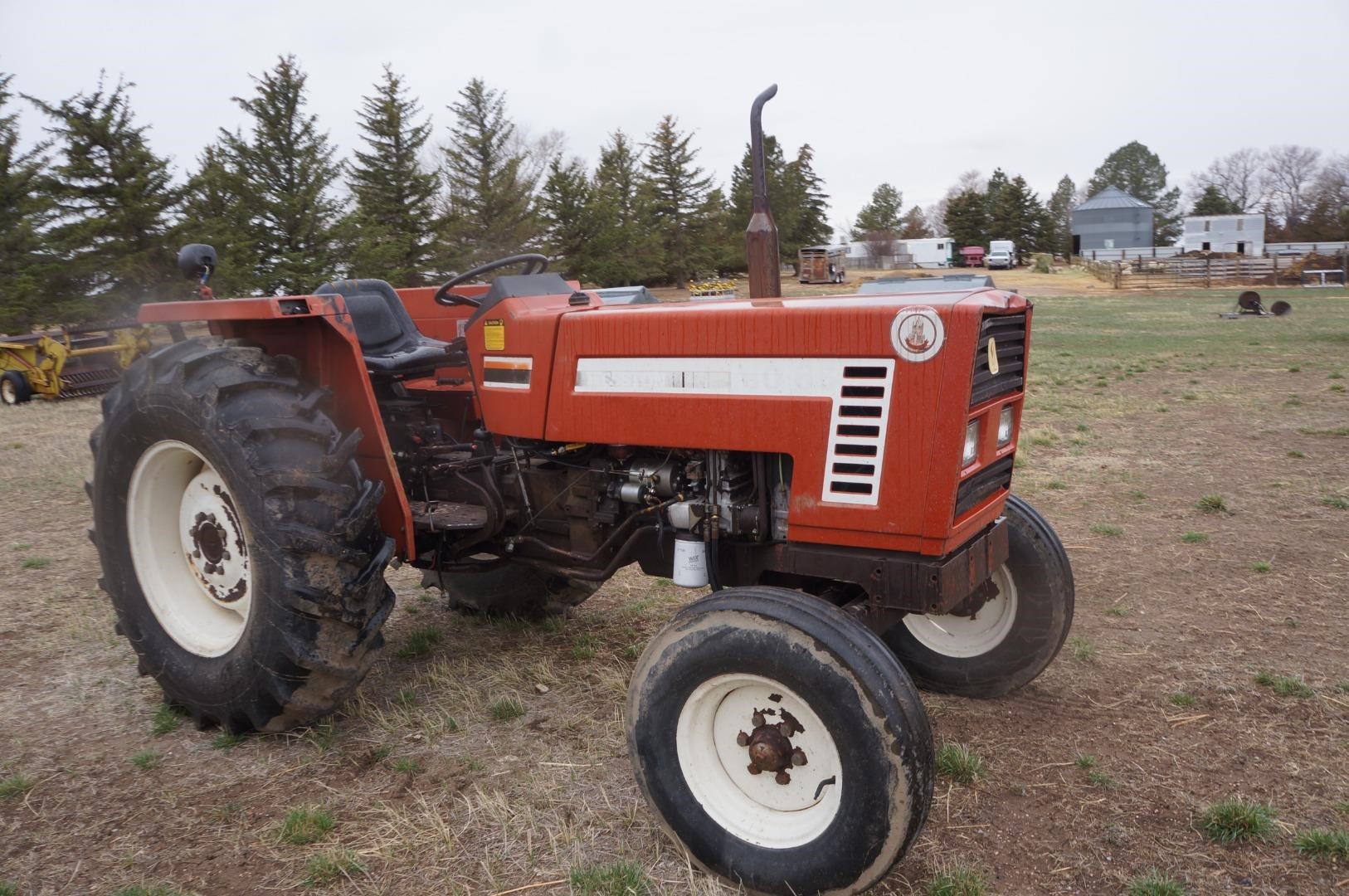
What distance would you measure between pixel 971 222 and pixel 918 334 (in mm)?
63188

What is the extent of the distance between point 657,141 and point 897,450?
38.0m

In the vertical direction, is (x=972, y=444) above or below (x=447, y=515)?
above

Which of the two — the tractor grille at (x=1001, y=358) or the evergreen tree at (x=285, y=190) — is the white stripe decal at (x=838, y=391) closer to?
the tractor grille at (x=1001, y=358)

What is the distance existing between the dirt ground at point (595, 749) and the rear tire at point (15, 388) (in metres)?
8.21

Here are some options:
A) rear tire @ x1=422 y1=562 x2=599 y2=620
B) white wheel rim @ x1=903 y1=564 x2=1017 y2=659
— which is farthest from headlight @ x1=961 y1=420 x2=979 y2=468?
rear tire @ x1=422 y1=562 x2=599 y2=620

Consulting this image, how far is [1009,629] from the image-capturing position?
346cm

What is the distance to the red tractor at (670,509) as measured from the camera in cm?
238

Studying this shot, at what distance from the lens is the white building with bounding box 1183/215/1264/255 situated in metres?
51.9

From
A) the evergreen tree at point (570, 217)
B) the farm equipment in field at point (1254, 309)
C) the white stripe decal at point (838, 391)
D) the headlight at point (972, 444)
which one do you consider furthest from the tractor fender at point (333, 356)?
the evergreen tree at point (570, 217)

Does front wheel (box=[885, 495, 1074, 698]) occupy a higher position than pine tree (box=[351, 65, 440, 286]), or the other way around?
pine tree (box=[351, 65, 440, 286])

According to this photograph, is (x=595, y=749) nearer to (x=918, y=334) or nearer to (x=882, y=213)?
(x=918, y=334)

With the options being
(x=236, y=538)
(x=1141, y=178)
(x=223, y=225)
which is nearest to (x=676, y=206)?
(x=223, y=225)

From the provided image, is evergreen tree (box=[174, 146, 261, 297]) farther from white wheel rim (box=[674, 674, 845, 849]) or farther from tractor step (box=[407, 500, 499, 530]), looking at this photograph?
white wheel rim (box=[674, 674, 845, 849])

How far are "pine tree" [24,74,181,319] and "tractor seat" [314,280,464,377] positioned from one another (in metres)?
17.1
